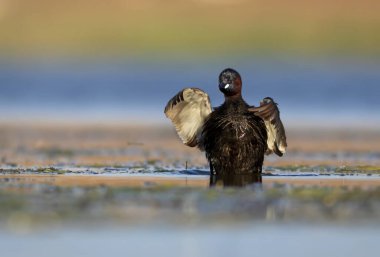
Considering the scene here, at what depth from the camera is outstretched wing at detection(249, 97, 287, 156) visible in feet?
50.3

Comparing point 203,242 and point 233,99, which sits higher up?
point 233,99

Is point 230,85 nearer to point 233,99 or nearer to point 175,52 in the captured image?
point 233,99

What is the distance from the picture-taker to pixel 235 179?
48.6ft

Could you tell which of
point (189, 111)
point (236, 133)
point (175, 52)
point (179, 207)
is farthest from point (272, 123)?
point (175, 52)

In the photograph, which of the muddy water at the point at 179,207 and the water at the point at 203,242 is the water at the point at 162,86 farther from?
the water at the point at 203,242

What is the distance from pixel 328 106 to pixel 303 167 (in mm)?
14009

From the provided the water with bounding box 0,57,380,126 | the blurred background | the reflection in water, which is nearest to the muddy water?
the reflection in water

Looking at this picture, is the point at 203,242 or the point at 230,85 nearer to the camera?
the point at 203,242

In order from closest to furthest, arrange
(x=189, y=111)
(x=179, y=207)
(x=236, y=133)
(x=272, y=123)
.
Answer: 1. (x=179, y=207)
2. (x=236, y=133)
3. (x=272, y=123)
4. (x=189, y=111)

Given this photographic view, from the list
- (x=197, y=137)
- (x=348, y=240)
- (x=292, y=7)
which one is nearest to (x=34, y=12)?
(x=292, y=7)

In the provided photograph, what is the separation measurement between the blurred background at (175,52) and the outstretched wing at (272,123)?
46.8 ft

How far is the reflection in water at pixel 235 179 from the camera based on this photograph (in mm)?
14161

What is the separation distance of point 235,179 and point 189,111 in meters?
1.69

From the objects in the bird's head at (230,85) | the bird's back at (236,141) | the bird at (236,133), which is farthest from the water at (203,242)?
the bird's head at (230,85)
